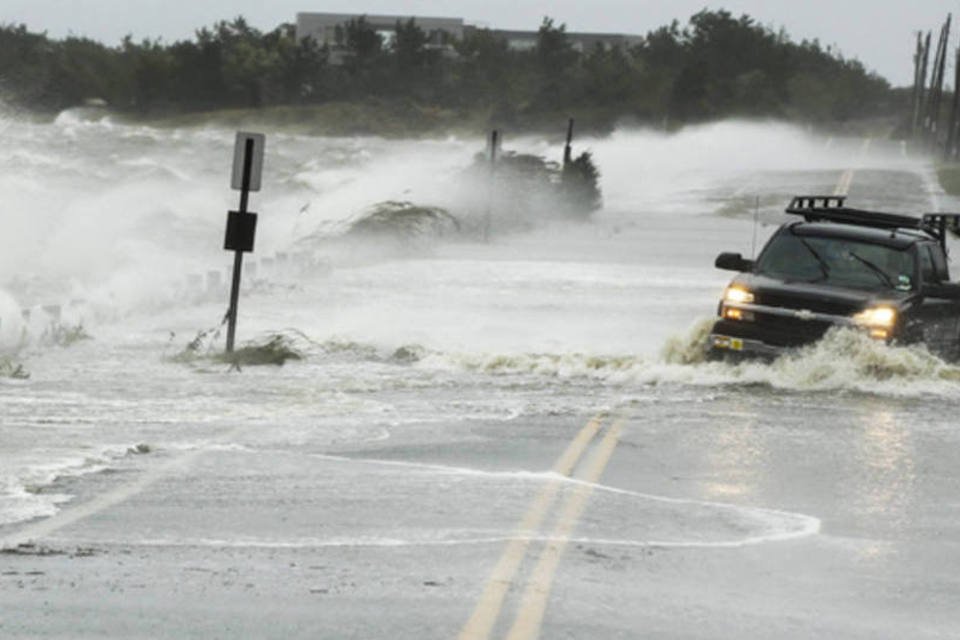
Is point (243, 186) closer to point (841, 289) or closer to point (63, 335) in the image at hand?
point (63, 335)

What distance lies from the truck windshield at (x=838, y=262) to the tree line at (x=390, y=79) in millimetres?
116664

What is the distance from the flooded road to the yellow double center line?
0.10 feet

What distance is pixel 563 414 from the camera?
1773 centimetres

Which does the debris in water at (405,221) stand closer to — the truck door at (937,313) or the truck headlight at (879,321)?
the truck door at (937,313)

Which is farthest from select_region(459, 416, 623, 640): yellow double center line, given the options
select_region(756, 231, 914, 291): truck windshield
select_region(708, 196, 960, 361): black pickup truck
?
select_region(756, 231, 914, 291): truck windshield

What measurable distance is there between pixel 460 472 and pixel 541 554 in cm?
332

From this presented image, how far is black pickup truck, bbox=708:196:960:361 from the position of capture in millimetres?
20281

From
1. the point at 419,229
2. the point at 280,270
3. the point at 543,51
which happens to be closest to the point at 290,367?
the point at 280,270

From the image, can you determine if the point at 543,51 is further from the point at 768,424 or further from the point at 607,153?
the point at 768,424

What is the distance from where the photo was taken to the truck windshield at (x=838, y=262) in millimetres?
21062

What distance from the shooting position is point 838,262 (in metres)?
21.4

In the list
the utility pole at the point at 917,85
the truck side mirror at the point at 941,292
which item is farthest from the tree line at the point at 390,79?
the truck side mirror at the point at 941,292

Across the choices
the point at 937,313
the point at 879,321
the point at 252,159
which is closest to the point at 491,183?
the point at 252,159

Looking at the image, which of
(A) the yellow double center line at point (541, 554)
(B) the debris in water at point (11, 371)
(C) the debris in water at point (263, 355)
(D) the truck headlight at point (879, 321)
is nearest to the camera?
(A) the yellow double center line at point (541, 554)
